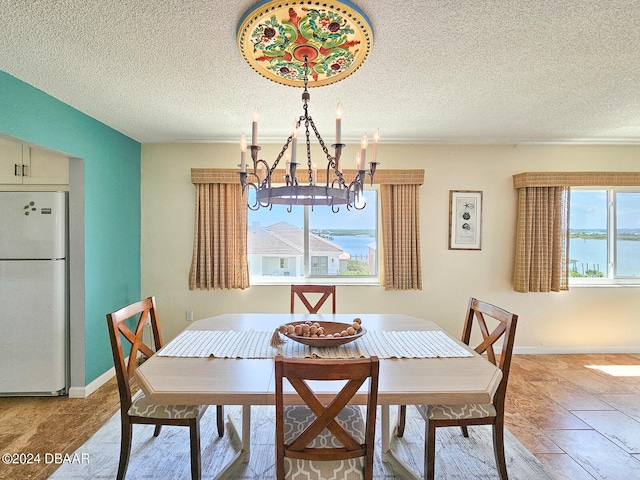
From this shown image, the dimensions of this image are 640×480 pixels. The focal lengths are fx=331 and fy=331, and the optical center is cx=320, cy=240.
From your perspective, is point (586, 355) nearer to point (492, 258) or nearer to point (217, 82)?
point (492, 258)

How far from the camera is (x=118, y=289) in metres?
3.22

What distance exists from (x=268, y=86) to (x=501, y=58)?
1437 millimetres

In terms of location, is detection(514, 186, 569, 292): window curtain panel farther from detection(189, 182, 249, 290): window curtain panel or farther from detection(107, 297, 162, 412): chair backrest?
detection(107, 297, 162, 412): chair backrest

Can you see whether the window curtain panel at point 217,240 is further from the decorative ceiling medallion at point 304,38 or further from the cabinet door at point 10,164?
the decorative ceiling medallion at point 304,38

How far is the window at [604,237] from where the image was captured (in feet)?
12.3

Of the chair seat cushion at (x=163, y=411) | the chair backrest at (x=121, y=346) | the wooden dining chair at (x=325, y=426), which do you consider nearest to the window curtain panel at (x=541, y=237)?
the wooden dining chair at (x=325, y=426)

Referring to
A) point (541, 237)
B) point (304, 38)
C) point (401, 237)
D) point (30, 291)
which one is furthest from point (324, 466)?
point (541, 237)

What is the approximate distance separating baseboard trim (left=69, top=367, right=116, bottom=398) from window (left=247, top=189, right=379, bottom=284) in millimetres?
1599

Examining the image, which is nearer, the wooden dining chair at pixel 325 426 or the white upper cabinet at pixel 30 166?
the wooden dining chair at pixel 325 426

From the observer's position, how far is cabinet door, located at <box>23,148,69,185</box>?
→ 2.75 m

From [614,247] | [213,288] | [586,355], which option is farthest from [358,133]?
[586,355]

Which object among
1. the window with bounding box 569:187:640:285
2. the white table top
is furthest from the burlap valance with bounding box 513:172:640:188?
the white table top

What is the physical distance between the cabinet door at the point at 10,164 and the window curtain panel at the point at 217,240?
1.43 meters

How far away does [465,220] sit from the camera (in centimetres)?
368
